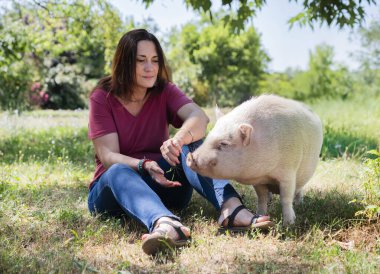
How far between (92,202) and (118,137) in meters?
0.50

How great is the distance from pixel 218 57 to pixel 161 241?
90.8 feet

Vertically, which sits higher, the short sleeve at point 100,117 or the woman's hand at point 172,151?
the short sleeve at point 100,117

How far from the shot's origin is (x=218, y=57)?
97.3ft

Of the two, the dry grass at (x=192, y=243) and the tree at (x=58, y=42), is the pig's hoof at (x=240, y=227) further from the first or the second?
the tree at (x=58, y=42)

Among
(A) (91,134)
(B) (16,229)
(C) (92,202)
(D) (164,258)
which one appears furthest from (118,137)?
(D) (164,258)

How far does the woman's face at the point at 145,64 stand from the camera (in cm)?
344

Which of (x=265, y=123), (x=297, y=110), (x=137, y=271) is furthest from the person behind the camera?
(x=297, y=110)

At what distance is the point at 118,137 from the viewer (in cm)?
352

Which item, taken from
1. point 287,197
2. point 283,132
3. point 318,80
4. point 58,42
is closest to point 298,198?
point 287,197

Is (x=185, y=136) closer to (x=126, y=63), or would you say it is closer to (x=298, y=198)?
(x=126, y=63)

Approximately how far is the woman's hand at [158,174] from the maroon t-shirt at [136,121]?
0.47 meters

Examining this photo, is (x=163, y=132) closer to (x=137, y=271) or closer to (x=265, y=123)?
(x=265, y=123)

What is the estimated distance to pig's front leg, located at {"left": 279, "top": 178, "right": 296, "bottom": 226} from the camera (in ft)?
10.1

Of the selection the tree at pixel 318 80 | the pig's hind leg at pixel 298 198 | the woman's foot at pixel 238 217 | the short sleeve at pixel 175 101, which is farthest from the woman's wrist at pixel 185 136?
the tree at pixel 318 80
